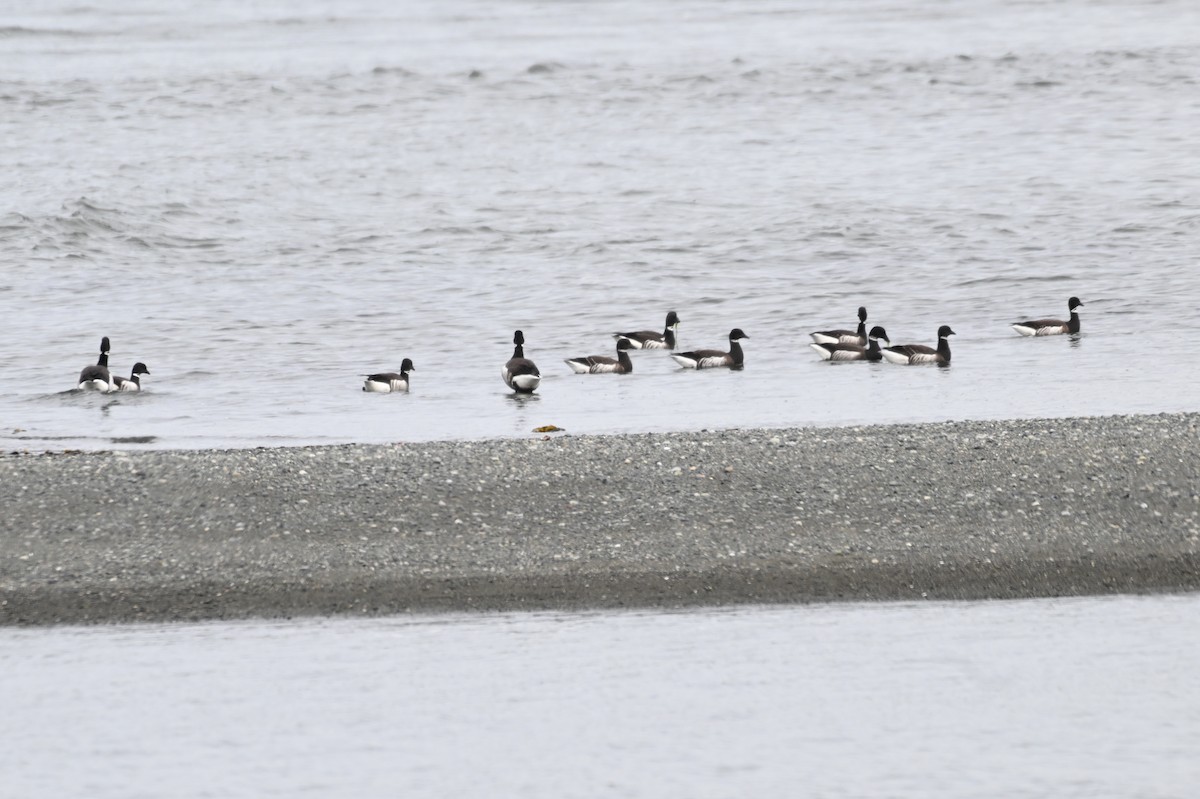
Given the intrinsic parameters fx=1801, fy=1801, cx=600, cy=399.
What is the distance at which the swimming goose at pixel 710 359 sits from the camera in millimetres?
21641

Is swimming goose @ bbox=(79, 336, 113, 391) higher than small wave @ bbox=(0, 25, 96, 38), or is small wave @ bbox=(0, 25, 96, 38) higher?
small wave @ bbox=(0, 25, 96, 38)

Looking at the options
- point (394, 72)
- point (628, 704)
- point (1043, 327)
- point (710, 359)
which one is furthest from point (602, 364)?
point (394, 72)

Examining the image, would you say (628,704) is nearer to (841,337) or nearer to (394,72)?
(841,337)

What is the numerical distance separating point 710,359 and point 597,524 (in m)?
9.88

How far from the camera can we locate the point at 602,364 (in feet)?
70.5

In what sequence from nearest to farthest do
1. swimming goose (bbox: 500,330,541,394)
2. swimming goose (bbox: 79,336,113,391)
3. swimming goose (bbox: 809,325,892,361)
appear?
swimming goose (bbox: 500,330,541,394) < swimming goose (bbox: 79,336,113,391) < swimming goose (bbox: 809,325,892,361)

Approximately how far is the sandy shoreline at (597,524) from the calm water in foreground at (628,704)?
0.34 metres

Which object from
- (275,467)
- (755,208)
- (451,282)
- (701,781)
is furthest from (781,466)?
(755,208)

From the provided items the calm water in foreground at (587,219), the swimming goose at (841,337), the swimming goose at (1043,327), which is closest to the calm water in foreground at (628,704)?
the calm water in foreground at (587,219)

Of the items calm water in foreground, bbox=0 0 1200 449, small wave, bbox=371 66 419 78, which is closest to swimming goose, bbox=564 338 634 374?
calm water in foreground, bbox=0 0 1200 449

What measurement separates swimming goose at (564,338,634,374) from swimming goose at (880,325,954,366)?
316 cm

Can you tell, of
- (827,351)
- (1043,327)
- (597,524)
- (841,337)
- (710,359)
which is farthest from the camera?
(1043,327)

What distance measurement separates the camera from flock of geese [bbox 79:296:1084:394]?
65.7 feet

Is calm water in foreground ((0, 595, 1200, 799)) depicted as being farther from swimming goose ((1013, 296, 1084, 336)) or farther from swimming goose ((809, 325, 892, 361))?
→ swimming goose ((1013, 296, 1084, 336))
